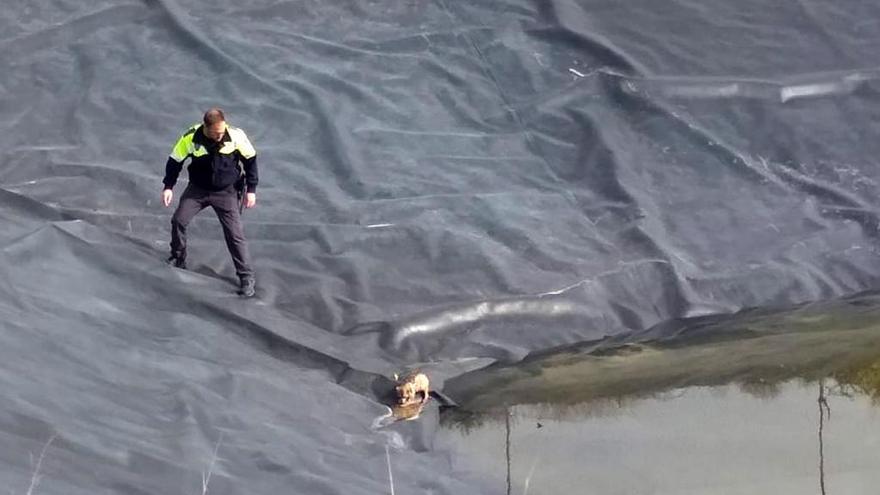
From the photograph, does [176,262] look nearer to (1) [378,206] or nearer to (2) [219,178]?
(2) [219,178]

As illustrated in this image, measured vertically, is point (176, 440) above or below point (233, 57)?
below

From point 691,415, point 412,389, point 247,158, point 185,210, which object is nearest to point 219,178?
point 247,158

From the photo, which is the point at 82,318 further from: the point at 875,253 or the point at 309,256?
the point at 875,253

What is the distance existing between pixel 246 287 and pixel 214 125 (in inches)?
38.9

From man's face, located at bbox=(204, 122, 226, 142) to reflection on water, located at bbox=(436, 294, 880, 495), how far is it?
1702mm

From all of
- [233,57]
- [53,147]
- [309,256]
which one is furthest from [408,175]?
[53,147]

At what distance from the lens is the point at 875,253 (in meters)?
6.61

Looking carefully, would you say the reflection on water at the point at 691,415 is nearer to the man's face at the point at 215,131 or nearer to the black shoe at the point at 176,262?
the black shoe at the point at 176,262

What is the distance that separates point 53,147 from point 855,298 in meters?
4.75

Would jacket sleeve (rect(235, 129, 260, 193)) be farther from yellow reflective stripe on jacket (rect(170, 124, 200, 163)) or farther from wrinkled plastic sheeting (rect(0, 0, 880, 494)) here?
wrinkled plastic sheeting (rect(0, 0, 880, 494))

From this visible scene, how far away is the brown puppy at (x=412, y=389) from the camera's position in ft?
18.0

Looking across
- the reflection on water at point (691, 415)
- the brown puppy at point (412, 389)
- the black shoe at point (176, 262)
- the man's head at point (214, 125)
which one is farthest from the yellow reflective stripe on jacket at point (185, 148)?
the reflection on water at point (691, 415)

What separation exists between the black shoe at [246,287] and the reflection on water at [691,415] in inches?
45.6

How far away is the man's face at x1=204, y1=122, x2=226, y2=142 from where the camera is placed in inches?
207
